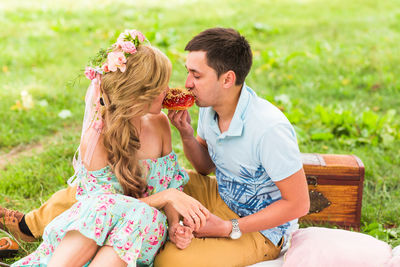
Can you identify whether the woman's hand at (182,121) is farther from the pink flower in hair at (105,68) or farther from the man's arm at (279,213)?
the man's arm at (279,213)

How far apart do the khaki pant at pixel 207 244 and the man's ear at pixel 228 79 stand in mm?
902

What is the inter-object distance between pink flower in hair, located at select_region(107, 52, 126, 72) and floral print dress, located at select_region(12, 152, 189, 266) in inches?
26.6

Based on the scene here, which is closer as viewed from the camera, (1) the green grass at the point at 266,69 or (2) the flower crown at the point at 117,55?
(2) the flower crown at the point at 117,55

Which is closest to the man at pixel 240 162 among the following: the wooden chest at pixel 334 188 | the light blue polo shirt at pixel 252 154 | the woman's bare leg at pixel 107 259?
the light blue polo shirt at pixel 252 154

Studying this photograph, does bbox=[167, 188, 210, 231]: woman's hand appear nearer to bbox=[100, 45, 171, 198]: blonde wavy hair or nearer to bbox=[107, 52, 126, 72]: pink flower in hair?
bbox=[100, 45, 171, 198]: blonde wavy hair

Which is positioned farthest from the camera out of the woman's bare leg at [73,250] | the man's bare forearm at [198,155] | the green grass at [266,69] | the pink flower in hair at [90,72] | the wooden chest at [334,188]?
the green grass at [266,69]

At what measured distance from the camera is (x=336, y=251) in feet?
9.86

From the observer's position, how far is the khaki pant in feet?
9.71

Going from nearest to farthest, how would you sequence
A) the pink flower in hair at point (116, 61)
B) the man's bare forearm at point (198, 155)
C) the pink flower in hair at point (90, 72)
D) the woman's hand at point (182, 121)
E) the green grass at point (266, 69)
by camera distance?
the pink flower in hair at point (116, 61)
the pink flower in hair at point (90, 72)
the woman's hand at point (182, 121)
the man's bare forearm at point (198, 155)
the green grass at point (266, 69)

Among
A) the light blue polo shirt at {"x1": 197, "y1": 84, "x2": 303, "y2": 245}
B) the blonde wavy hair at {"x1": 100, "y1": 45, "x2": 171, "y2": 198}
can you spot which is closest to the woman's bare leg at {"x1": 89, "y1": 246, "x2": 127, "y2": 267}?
the blonde wavy hair at {"x1": 100, "y1": 45, "x2": 171, "y2": 198}

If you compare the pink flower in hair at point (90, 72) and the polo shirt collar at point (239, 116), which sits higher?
the pink flower in hair at point (90, 72)

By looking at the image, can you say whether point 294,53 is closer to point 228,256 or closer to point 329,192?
point 329,192

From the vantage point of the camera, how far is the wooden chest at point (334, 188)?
12.1ft

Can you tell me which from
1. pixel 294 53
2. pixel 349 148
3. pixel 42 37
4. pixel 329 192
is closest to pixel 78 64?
pixel 42 37
